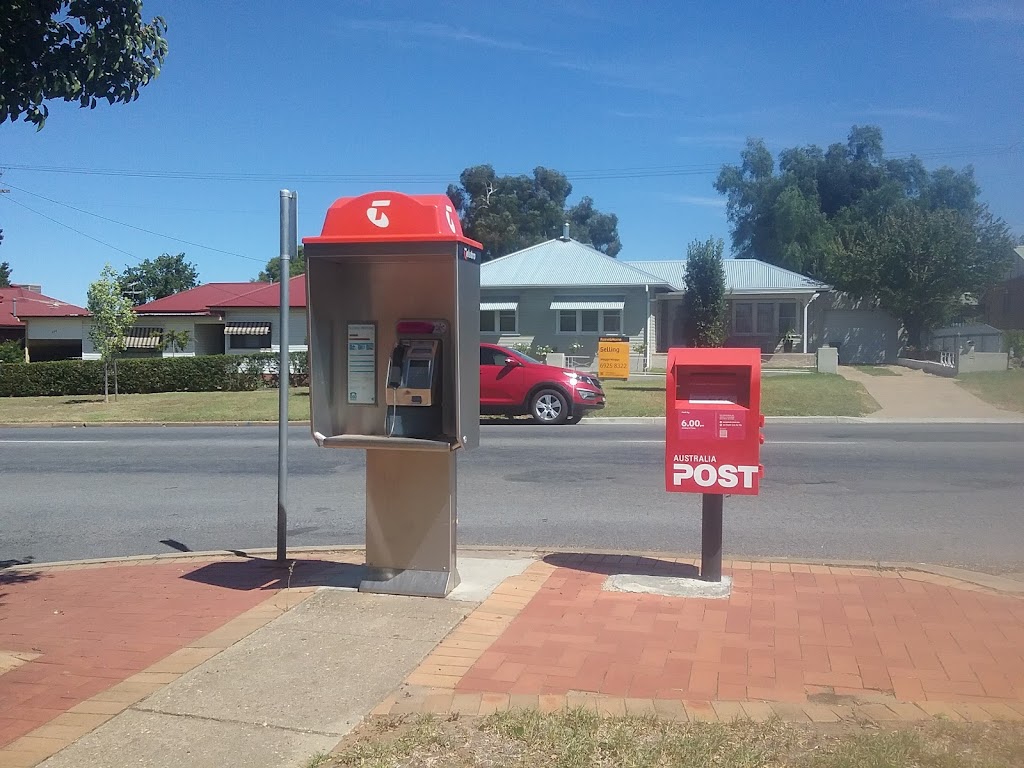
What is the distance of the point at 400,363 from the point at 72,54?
2668 mm

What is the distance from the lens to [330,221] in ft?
19.5

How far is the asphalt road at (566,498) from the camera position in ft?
26.8

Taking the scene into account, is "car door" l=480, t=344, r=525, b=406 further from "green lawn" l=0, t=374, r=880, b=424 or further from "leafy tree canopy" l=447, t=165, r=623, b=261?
"leafy tree canopy" l=447, t=165, r=623, b=261

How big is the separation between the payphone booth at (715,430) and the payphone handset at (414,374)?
1574 mm

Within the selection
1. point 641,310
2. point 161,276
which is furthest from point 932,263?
point 161,276

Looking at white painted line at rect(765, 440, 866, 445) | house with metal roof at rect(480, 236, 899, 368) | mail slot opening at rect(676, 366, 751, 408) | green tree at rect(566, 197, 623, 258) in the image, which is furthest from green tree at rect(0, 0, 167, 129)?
green tree at rect(566, 197, 623, 258)

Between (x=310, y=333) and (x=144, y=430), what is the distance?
46.5ft

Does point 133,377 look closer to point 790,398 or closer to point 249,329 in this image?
point 249,329

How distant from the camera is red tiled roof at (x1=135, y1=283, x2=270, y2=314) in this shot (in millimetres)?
38688

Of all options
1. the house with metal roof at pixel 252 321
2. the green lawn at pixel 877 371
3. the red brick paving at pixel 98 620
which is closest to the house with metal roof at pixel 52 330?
the house with metal roof at pixel 252 321

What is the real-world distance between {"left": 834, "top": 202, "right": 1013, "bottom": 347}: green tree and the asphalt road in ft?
70.9

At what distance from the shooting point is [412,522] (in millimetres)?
6141

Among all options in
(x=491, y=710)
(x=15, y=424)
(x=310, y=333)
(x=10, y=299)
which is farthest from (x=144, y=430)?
(x=10, y=299)

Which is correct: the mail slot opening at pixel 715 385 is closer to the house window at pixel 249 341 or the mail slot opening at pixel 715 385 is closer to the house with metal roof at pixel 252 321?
the house with metal roof at pixel 252 321
